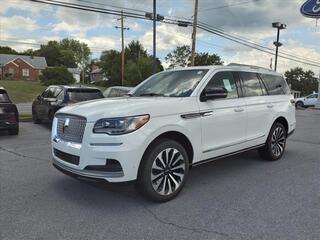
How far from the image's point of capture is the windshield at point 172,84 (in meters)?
5.30

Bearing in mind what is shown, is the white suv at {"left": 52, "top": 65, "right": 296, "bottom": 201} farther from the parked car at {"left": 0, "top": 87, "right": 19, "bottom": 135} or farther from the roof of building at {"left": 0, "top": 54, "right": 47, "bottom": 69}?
the roof of building at {"left": 0, "top": 54, "right": 47, "bottom": 69}

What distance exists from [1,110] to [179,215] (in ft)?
24.6

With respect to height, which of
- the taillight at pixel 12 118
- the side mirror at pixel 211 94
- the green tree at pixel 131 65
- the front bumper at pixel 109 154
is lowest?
the taillight at pixel 12 118

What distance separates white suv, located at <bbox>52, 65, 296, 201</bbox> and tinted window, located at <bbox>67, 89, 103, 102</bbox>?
5.89 m

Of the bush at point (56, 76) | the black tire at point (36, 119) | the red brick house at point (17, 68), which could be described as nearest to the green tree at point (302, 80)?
the bush at point (56, 76)

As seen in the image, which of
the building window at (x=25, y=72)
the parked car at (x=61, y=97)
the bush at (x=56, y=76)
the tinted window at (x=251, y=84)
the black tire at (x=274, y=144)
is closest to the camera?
the tinted window at (x=251, y=84)

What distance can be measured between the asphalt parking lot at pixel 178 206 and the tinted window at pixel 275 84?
1532 mm

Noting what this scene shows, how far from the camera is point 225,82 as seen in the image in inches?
227

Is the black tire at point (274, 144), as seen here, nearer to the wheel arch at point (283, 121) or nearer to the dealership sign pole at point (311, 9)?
the wheel arch at point (283, 121)

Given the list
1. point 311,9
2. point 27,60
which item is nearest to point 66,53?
point 27,60

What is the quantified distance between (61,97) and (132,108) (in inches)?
315

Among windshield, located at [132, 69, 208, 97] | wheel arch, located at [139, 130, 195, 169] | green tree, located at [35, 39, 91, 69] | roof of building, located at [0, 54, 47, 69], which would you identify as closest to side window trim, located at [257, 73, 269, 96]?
windshield, located at [132, 69, 208, 97]

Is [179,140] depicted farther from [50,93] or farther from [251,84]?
[50,93]

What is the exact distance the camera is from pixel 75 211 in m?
4.27
